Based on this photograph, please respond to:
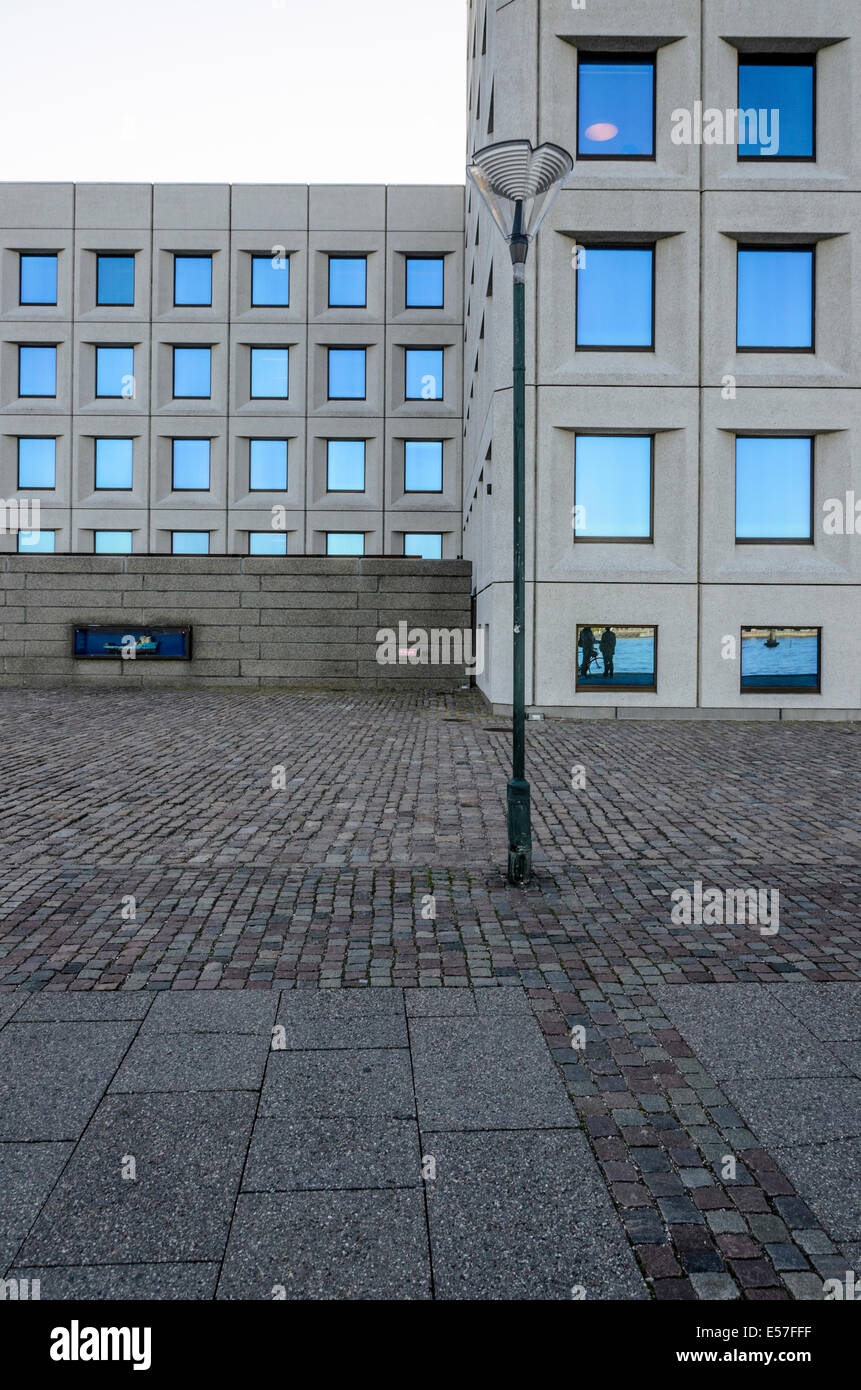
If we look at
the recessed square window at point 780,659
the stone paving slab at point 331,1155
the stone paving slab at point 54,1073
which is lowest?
the stone paving slab at point 331,1155

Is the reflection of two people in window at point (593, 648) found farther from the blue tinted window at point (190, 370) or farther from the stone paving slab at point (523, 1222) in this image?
the blue tinted window at point (190, 370)

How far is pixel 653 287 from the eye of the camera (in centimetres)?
1633

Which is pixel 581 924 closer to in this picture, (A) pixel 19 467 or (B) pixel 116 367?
(B) pixel 116 367

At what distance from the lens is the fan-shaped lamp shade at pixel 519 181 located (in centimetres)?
623

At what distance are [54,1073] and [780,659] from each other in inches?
595

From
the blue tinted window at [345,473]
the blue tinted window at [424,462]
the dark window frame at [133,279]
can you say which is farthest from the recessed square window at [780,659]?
the dark window frame at [133,279]

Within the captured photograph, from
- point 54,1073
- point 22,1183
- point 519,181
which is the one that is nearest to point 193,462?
point 519,181

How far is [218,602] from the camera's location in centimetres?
2272

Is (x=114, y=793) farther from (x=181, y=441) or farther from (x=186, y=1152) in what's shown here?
(x=181, y=441)

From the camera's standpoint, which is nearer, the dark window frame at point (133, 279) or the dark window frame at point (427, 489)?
the dark window frame at point (427, 489)

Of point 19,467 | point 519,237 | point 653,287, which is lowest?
point 519,237

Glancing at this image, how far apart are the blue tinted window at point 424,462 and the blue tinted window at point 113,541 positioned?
9.65m
